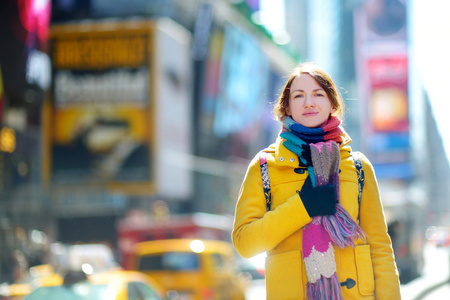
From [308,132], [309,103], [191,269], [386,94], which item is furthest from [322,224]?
[386,94]

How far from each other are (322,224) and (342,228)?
0.28 ft

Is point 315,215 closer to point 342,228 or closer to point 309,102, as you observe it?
point 342,228

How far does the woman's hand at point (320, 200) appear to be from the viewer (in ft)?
11.2

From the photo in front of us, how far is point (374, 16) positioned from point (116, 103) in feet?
169

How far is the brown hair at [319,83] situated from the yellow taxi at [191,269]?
1157 centimetres

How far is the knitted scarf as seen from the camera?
11.1 feet

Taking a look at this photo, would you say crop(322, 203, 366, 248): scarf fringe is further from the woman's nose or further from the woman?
the woman's nose

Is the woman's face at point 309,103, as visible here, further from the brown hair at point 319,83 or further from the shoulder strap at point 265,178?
the shoulder strap at point 265,178

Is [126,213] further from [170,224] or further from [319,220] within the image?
[319,220]

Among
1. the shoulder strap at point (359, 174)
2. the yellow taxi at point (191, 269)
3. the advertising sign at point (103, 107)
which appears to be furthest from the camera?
the advertising sign at point (103, 107)

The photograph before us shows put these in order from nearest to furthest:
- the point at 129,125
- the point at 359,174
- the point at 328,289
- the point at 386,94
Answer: the point at 328,289
the point at 359,174
the point at 129,125
the point at 386,94

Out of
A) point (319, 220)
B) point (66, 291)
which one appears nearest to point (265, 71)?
point (66, 291)

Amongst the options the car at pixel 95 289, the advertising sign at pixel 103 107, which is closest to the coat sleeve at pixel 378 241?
the car at pixel 95 289

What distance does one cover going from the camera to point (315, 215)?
3434mm
